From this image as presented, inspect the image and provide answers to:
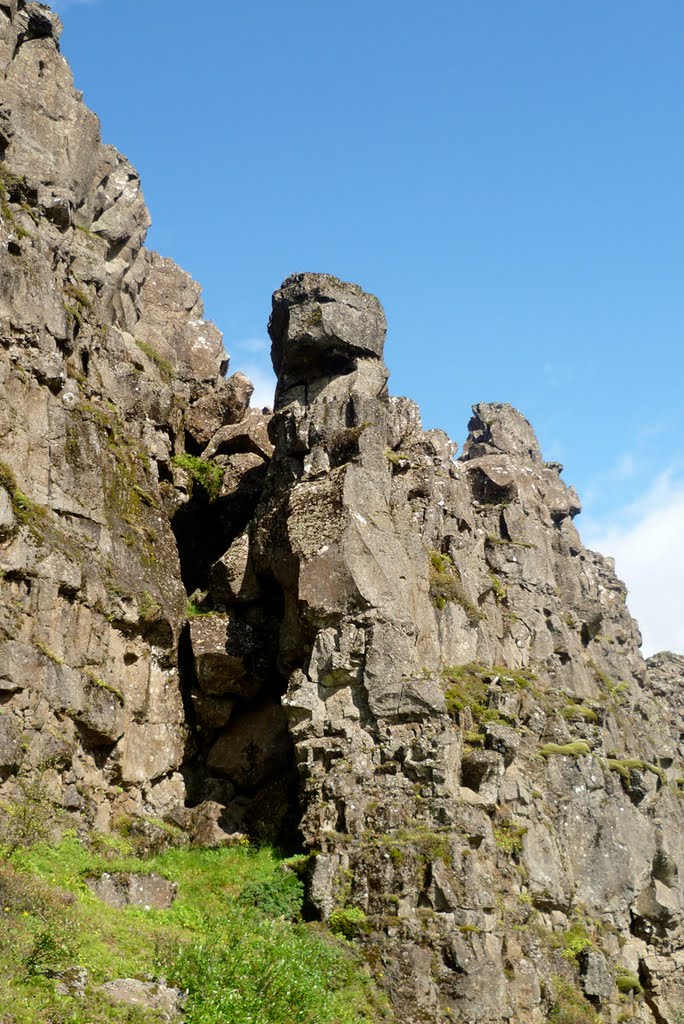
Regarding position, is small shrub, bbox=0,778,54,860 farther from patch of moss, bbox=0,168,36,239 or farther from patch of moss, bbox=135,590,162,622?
patch of moss, bbox=0,168,36,239

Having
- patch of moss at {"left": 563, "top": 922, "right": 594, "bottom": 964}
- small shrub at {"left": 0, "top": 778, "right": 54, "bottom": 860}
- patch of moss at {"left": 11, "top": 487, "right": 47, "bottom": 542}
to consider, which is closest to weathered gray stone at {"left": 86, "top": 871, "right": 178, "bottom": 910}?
small shrub at {"left": 0, "top": 778, "right": 54, "bottom": 860}

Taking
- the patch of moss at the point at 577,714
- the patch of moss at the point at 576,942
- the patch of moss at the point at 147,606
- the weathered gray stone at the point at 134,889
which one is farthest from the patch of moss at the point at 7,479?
the patch of moss at the point at 577,714

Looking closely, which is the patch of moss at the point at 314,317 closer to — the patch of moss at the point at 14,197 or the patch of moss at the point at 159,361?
the patch of moss at the point at 159,361

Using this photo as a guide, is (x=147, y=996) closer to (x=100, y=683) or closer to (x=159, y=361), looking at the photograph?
(x=100, y=683)

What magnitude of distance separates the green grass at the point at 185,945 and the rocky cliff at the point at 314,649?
1.18m

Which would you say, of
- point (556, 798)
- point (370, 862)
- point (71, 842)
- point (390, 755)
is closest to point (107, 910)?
point (71, 842)

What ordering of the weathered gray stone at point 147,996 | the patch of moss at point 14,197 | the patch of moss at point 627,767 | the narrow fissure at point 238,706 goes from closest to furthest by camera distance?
the weathered gray stone at point 147,996
the narrow fissure at point 238,706
the patch of moss at point 14,197
the patch of moss at point 627,767

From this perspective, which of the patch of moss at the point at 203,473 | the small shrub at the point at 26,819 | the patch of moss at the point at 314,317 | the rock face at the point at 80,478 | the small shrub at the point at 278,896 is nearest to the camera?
the small shrub at the point at 26,819

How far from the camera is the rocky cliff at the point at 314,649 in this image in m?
25.9

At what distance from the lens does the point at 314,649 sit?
29594mm

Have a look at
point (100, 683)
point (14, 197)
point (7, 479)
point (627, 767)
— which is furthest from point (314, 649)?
point (14, 197)

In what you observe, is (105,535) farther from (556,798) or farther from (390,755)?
(556,798)

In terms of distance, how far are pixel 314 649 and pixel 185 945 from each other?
9.76 metres

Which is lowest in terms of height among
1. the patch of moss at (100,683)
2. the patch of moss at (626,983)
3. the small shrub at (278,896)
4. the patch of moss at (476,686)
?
the patch of moss at (626,983)
